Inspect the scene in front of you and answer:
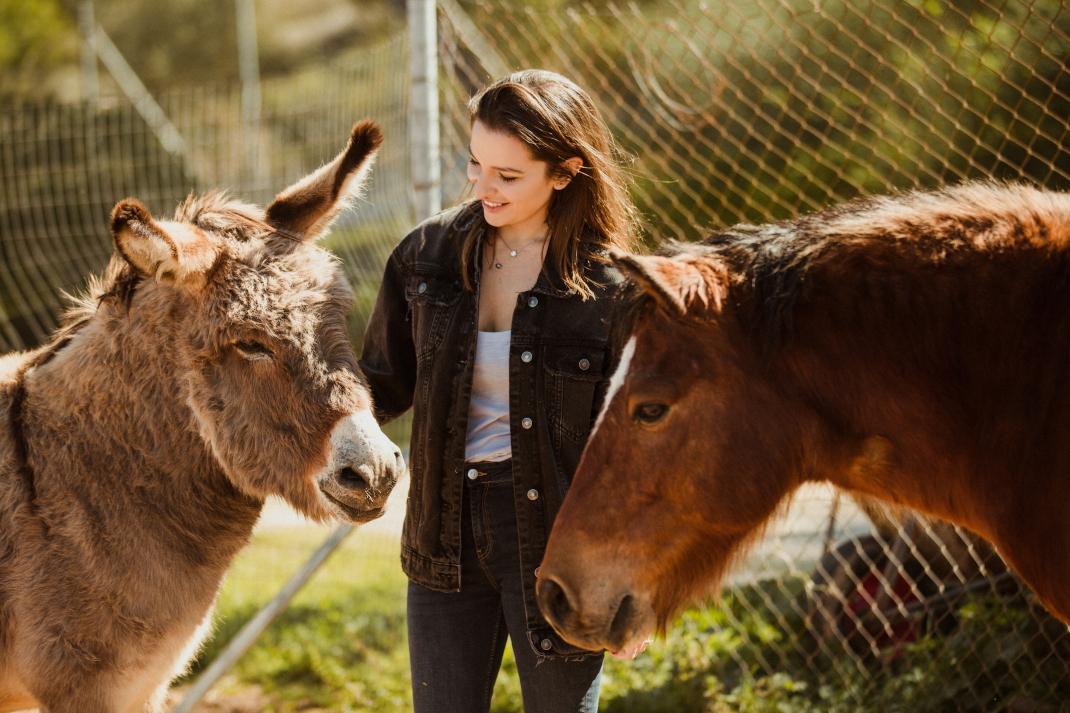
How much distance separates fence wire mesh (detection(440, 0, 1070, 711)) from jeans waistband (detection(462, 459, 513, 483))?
1622 mm

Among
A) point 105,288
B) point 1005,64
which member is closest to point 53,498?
point 105,288

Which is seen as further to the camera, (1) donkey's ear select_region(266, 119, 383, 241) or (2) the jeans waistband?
(1) donkey's ear select_region(266, 119, 383, 241)

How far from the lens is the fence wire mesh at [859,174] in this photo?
13.2 feet

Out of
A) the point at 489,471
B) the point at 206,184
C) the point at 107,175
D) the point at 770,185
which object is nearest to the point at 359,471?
the point at 489,471

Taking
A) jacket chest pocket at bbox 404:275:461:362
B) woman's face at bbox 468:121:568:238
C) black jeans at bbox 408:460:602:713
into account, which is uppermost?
woman's face at bbox 468:121:568:238

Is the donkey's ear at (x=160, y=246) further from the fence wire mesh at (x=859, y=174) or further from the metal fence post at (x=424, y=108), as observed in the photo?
the fence wire mesh at (x=859, y=174)

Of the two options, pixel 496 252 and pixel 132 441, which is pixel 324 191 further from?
pixel 132 441

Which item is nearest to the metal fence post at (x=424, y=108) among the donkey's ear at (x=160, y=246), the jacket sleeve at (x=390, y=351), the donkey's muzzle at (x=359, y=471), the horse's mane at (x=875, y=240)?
the jacket sleeve at (x=390, y=351)

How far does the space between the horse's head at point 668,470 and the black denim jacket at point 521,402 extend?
32 cm

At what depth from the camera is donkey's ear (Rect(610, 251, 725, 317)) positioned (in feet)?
7.07

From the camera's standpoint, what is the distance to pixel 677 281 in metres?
2.25

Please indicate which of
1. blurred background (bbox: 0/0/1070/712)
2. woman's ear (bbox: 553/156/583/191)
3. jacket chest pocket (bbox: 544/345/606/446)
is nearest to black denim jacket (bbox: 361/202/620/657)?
jacket chest pocket (bbox: 544/345/606/446)

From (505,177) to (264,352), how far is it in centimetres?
90

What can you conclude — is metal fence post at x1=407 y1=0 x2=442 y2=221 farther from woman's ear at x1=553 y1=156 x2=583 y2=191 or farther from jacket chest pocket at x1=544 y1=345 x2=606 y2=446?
jacket chest pocket at x1=544 y1=345 x2=606 y2=446
